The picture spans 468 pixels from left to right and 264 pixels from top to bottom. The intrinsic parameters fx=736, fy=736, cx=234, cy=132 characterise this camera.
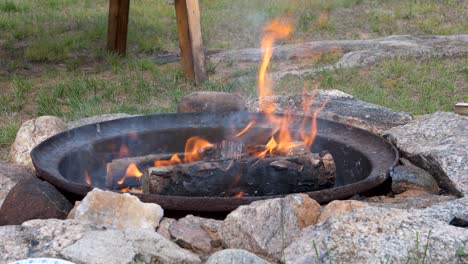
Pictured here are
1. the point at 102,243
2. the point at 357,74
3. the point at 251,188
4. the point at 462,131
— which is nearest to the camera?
the point at 102,243

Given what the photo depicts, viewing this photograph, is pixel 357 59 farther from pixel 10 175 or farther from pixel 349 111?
pixel 10 175

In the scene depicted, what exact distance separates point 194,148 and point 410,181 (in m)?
1.08

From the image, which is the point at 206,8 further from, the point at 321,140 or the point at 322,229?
the point at 322,229

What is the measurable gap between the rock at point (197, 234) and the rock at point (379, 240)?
31 centimetres

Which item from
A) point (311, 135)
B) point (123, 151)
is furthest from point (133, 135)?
point (311, 135)

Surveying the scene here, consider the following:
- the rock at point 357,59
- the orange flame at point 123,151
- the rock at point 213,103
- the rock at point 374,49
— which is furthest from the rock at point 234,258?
the rock at point 374,49

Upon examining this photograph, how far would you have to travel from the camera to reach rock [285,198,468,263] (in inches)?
94.3

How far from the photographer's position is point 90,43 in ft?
25.7

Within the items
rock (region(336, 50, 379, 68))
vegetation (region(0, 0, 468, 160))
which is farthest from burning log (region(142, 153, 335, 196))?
rock (region(336, 50, 379, 68))

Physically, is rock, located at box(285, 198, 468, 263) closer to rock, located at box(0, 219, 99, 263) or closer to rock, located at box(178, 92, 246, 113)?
rock, located at box(0, 219, 99, 263)

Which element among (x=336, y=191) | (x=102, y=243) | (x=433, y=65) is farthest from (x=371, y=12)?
(x=102, y=243)

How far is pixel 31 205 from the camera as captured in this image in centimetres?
296

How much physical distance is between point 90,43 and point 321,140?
4.70 m

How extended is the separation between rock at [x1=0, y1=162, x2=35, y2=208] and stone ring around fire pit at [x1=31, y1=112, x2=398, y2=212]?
0.54 feet
